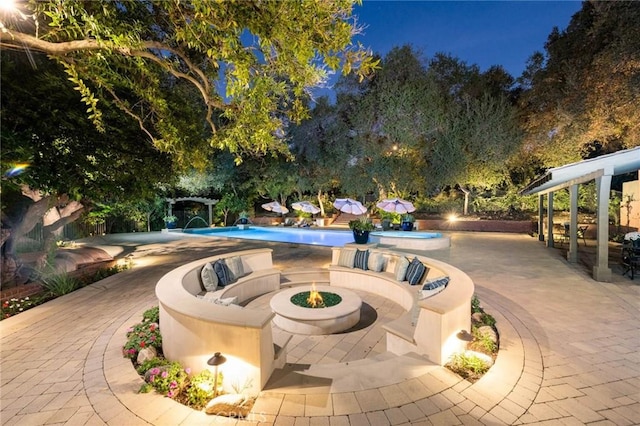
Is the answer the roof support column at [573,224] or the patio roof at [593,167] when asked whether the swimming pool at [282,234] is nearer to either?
the roof support column at [573,224]

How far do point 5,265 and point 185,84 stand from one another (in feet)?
19.8

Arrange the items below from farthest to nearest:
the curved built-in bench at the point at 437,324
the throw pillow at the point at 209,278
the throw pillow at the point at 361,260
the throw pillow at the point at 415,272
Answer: the throw pillow at the point at 361,260 → the throw pillow at the point at 415,272 → the throw pillow at the point at 209,278 → the curved built-in bench at the point at 437,324

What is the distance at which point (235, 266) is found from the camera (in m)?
6.80

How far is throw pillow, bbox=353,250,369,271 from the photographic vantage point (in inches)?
295

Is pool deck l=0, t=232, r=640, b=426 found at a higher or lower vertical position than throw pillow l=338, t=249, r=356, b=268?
lower

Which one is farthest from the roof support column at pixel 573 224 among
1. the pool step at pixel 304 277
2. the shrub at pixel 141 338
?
the shrub at pixel 141 338

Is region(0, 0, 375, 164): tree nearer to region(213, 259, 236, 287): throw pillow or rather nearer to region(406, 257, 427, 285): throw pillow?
region(213, 259, 236, 287): throw pillow

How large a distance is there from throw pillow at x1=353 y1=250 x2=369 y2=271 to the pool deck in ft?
5.98

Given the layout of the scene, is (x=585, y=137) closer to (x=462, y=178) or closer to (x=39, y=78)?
(x=462, y=178)

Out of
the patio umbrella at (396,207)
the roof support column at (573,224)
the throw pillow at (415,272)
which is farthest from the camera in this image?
the patio umbrella at (396,207)

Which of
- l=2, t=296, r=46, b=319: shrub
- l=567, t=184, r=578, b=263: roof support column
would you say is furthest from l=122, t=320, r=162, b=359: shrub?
l=567, t=184, r=578, b=263: roof support column

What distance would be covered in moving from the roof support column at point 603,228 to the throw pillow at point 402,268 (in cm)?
514

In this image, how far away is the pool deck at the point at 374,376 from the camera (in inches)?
112

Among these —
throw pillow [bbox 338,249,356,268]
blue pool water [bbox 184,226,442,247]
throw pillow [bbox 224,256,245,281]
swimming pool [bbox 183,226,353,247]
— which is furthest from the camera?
swimming pool [bbox 183,226,353,247]
